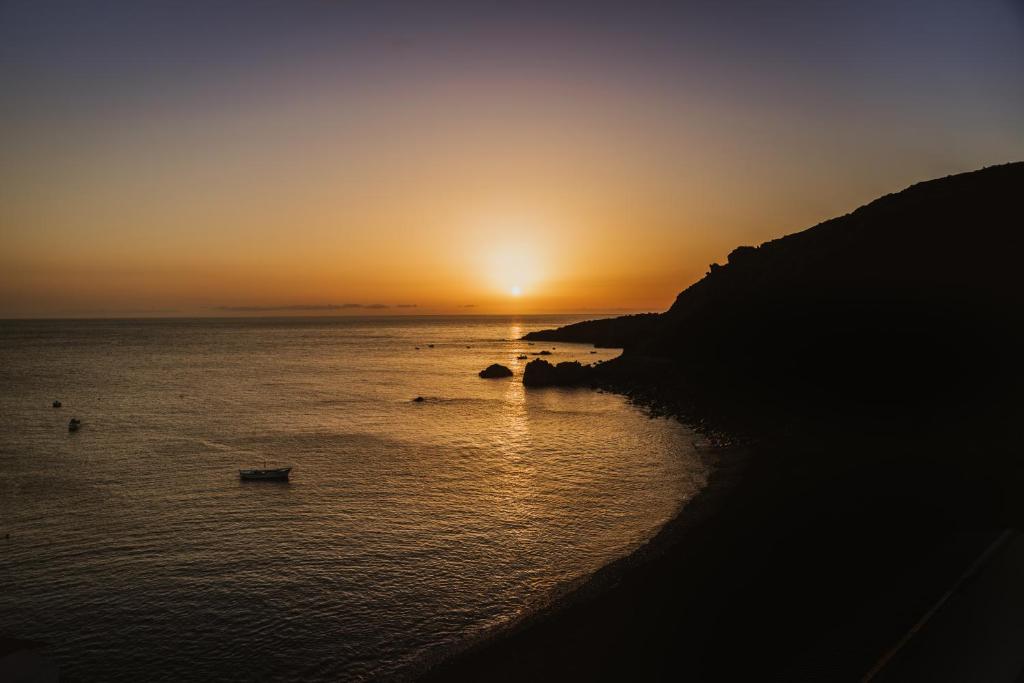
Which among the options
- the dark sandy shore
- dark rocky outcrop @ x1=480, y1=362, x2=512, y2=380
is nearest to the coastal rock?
dark rocky outcrop @ x1=480, y1=362, x2=512, y2=380

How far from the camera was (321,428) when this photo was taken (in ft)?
210

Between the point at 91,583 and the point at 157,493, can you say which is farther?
the point at 157,493

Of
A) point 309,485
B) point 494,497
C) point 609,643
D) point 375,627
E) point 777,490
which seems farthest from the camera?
point 309,485

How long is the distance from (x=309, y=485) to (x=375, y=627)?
72.4 ft

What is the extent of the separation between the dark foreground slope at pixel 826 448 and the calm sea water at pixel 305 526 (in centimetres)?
392

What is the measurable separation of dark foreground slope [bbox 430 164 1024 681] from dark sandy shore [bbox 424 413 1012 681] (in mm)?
94

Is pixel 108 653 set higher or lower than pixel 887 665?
lower

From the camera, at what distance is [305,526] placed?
108 feet

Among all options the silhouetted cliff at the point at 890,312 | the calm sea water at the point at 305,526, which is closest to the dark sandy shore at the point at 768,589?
the calm sea water at the point at 305,526

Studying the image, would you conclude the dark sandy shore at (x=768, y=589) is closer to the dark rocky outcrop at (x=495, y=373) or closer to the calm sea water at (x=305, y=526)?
the calm sea water at (x=305, y=526)

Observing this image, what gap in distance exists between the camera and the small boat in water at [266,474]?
4206 centimetres

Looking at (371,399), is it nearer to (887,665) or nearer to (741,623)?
(741,623)

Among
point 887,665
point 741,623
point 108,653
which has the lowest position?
point 108,653

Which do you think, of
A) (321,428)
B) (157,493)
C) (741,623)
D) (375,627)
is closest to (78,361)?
(321,428)
